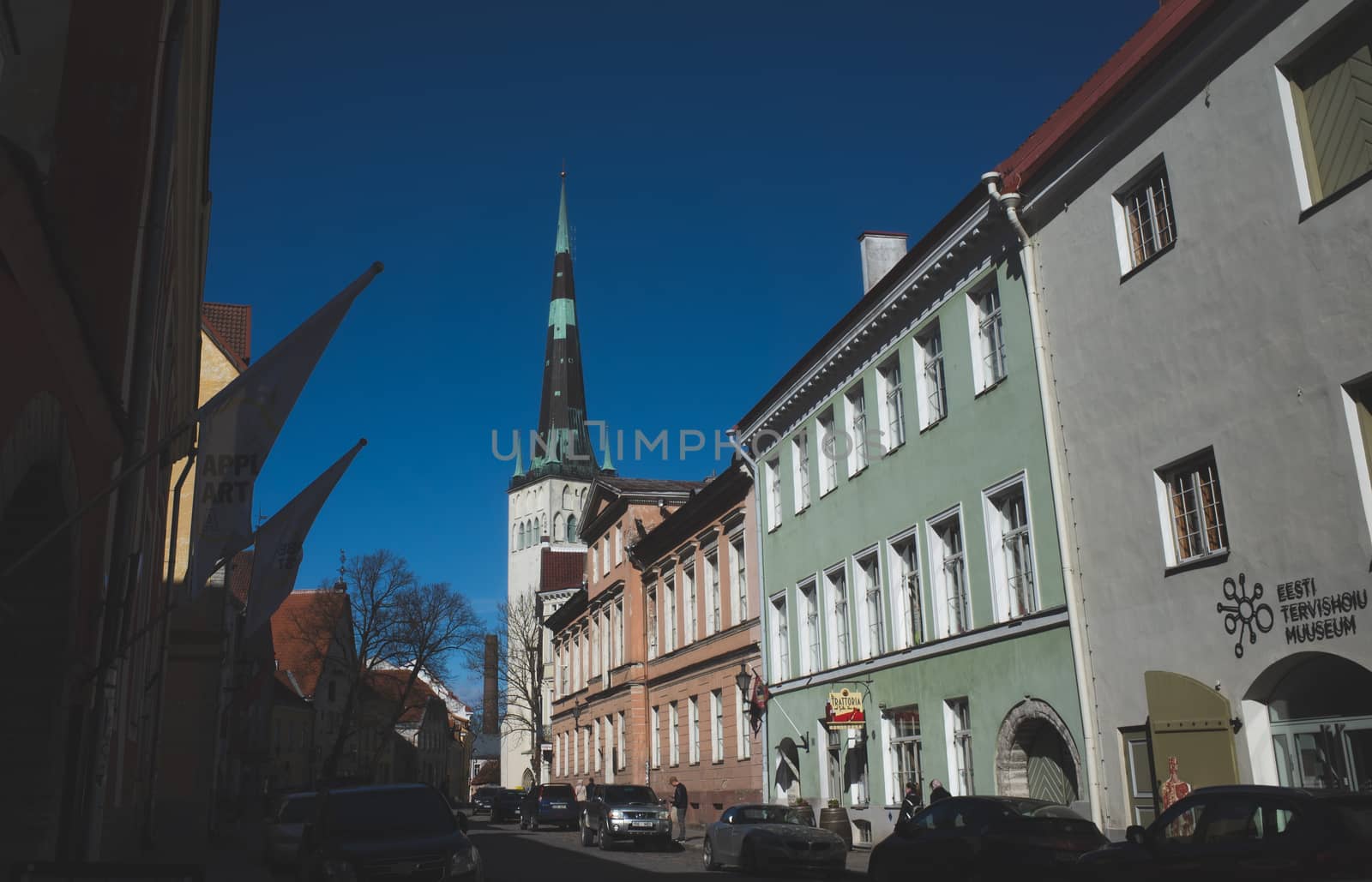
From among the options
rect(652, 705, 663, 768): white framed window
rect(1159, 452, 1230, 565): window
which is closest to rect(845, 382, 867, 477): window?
rect(1159, 452, 1230, 565): window

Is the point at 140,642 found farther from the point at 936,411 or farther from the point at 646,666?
the point at 646,666

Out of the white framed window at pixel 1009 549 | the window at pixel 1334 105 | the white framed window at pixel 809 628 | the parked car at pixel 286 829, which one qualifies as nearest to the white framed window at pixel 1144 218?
the window at pixel 1334 105

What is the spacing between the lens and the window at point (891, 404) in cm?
2441

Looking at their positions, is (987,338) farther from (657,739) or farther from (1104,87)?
(657,739)

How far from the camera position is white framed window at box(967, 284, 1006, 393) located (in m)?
20.5

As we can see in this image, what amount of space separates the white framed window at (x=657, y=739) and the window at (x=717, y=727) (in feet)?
21.0

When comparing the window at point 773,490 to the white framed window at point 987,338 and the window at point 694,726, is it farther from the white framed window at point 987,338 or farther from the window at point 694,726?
the white framed window at point 987,338

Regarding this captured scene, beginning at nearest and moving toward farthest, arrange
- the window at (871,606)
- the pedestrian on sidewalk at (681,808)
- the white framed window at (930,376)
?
the white framed window at (930,376)
the window at (871,606)
the pedestrian on sidewalk at (681,808)

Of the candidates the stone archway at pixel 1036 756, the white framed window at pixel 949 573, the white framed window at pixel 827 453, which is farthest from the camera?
the white framed window at pixel 827 453

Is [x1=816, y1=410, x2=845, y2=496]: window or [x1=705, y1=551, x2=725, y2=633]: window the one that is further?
[x1=705, y1=551, x2=725, y2=633]: window

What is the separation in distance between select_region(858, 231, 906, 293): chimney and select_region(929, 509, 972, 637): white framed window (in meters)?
8.45

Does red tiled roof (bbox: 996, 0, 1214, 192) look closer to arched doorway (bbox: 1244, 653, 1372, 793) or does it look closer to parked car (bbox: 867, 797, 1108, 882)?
arched doorway (bbox: 1244, 653, 1372, 793)

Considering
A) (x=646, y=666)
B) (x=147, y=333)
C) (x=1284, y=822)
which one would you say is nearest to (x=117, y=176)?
(x=147, y=333)

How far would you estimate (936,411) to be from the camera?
75.2 feet
